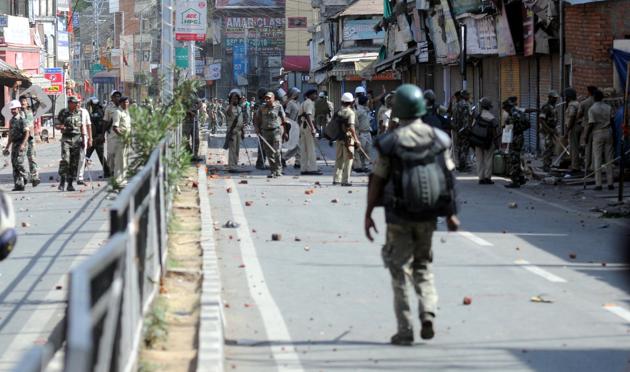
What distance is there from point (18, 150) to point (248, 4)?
304ft

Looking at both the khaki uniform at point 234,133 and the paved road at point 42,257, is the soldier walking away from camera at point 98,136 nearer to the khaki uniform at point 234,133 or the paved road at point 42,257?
the paved road at point 42,257

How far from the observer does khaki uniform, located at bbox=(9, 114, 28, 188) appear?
24.6 m

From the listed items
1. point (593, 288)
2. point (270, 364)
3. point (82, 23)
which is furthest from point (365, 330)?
point (82, 23)

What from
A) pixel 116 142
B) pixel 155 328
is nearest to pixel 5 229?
pixel 155 328

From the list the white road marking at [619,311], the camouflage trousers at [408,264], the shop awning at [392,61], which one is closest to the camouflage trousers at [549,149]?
the white road marking at [619,311]

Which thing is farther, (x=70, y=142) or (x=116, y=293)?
(x=70, y=142)

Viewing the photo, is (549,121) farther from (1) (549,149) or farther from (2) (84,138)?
(2) (84,138)

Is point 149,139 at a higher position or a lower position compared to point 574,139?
higher

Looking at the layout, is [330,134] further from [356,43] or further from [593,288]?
[356,43]

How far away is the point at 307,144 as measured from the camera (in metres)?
27.7

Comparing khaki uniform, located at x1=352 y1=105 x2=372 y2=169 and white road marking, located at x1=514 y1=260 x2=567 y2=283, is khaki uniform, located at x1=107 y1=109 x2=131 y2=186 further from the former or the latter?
white road marking, located at x1=514 y1=260 x2=567 y2=283

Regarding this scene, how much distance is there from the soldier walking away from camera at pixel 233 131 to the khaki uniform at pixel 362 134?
270 cm

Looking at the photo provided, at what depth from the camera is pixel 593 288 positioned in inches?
444

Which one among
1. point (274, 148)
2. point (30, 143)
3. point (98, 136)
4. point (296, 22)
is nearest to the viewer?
point (30, 143)
